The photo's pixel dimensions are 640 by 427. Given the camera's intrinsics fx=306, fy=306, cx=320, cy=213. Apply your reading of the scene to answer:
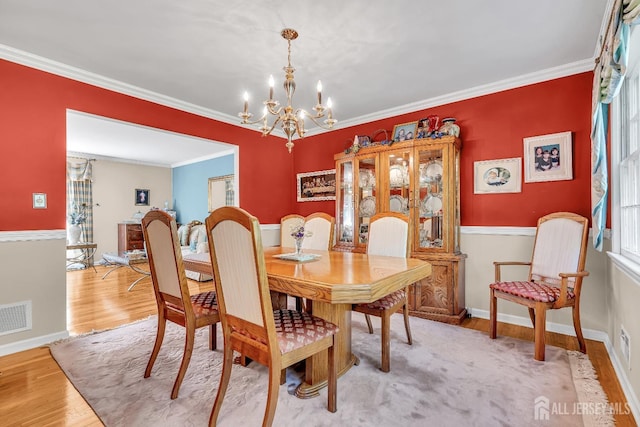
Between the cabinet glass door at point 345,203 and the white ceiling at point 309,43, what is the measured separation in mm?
940

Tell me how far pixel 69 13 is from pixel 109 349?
240cm

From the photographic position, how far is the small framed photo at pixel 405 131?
136 inches

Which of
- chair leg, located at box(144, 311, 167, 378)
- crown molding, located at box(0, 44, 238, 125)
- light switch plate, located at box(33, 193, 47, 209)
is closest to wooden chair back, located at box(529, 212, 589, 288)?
chair leg, located at box(144, 311, 167, 378)

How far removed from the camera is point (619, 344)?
6.49 feet

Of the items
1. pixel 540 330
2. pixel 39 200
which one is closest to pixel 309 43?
pixel 39 200

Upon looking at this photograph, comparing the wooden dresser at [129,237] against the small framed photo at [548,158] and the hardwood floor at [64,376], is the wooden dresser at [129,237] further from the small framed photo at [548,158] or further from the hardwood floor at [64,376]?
the small framed photo at [548,158]

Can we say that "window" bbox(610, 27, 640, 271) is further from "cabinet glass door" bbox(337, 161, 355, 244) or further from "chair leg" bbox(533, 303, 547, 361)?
"cabinet glass door" bbox(337, 161, 355, 244)

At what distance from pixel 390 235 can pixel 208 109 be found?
2.67m

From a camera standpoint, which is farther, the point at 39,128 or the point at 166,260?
the point at 39,128

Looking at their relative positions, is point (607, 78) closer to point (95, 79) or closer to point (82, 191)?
point (95, 79)

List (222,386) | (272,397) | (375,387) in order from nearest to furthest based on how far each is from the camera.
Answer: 1. (272,397)
2. (222,386)
3. (375,387)

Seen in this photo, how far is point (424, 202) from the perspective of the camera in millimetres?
3271

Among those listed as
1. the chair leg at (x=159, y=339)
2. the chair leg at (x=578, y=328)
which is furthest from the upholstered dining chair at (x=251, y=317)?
the chair leg at (x=578, y=328)

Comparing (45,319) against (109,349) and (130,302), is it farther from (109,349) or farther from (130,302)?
(130,302)
